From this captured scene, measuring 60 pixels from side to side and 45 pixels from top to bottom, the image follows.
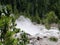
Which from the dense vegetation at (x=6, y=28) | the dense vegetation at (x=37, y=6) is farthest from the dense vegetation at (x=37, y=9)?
the dense vegetation at (x=6, y=28)

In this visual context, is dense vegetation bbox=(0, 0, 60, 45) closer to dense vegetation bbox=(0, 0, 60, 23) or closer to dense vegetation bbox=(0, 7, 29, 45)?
dense vegetation bbox=(0, 0, 60, 23)

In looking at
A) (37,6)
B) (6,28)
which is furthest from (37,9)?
(6,28)

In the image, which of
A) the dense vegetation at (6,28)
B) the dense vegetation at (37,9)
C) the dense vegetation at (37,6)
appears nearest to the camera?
the dense vegetation at (6,28)

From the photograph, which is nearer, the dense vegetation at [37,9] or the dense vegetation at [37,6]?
the dense vegetation at [37,9]

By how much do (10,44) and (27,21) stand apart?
58.3ft

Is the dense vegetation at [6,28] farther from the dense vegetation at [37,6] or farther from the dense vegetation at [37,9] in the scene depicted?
the dense vegetation at [37,6]

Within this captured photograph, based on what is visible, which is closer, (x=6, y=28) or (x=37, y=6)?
(x=6, y=28)

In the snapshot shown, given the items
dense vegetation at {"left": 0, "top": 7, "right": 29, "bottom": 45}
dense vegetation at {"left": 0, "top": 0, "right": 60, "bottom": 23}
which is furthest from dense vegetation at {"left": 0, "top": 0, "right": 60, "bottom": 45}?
dense vegetation at {"left": 0, "top": 7, "right": 29, "bottom": 45}

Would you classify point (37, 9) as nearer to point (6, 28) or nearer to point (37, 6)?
point (37, 6)

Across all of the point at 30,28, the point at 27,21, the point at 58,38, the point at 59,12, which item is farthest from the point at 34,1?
the point at 58,38

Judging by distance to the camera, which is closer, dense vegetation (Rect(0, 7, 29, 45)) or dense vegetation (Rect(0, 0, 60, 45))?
dense vegetation (Rect(0, 7, 29, 45))

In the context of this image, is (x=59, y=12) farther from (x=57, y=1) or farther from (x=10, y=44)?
(x=10, y=44)

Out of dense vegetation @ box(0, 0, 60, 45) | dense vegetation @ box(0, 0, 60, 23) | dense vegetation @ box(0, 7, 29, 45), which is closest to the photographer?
dense vegetation @ box(0, 7, 29, 45)

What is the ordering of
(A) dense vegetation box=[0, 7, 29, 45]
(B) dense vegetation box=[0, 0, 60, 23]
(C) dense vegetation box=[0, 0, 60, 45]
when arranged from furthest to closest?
(B) dense vegetation box=[0, 0, 60, 23] < (C) dense vegetation box=[0, 0, 60, 45] < (A) dense vegetation box=[0, 7, 29, 45]
